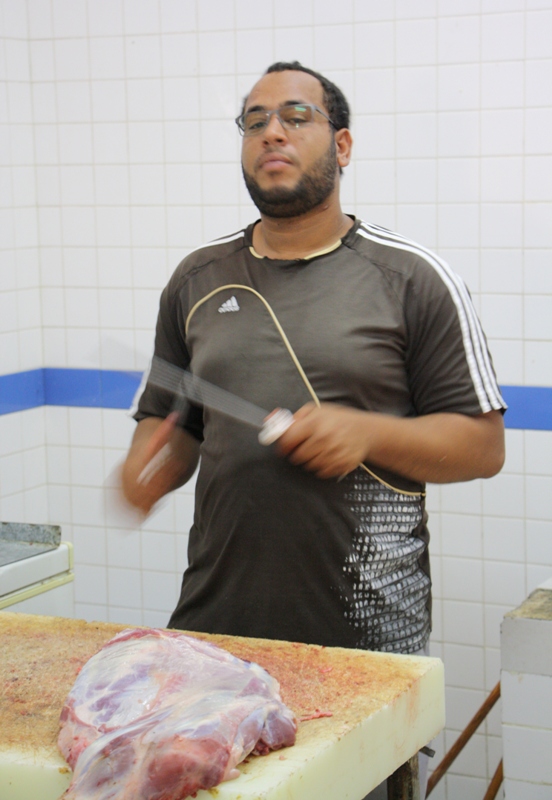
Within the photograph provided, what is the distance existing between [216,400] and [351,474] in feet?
0.99

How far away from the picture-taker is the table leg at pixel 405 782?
63.4 inches

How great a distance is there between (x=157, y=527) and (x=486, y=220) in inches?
64.2

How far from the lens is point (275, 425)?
1732mm

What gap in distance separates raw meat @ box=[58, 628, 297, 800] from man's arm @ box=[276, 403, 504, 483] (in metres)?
0.38

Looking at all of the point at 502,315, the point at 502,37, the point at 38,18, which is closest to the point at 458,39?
the point at 502,37

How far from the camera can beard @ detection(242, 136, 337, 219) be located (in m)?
2.04

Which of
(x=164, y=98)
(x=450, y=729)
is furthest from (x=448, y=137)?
(x=450, y=729)

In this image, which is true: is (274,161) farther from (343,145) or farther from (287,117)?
(343,145)

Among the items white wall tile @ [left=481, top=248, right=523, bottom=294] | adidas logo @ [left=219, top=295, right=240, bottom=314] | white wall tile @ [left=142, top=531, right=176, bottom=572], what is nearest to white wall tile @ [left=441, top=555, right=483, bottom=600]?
white wall tile @ [left=481, top=248, right=523, bottom=294]

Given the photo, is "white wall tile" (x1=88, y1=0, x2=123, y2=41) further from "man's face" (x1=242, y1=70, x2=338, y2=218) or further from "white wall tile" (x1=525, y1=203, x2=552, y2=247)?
"man's face" (x1=242, y1=70, x2=338, y2=218)

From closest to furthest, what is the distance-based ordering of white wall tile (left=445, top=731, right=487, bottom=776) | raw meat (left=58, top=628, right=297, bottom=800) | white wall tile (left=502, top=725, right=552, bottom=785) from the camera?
raw meat (left=58, top=628, right=297, bottom=800) → white wall tile (left=502, top=725, right=552, bottom=785) → white wall tile (left=445, top=731, right=487, bottom=776)

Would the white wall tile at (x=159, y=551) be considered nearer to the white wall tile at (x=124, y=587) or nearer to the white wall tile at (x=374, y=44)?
the white wall tile at (x=124, y=587)

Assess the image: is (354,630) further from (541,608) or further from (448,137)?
(448,137)

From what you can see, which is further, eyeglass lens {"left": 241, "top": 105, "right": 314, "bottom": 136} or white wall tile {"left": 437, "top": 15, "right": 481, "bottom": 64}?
white wall tile {"left": 437, "top": 15, "right": 481, "bottom": 64}
